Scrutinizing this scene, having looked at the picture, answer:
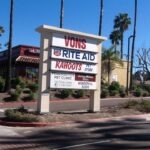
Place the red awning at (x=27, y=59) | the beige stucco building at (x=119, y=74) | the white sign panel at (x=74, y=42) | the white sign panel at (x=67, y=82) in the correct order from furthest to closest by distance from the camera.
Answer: the beige stucco building at (x=119, y=74), the red awning at (x=27, y=59), the white sign panel at (x=74, y=42), the white sign panel at (x=67, y=82)

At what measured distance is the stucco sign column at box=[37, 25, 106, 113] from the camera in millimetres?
19969

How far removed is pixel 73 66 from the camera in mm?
21031

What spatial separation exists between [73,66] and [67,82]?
0.84 meters

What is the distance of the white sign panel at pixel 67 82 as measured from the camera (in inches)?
795

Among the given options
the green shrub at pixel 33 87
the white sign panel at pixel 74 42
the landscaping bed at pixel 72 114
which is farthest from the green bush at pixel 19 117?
the green shrub at pixel 33 87

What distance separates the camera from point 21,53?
4925cm

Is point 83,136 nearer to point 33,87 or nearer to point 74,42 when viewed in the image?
point 74,42

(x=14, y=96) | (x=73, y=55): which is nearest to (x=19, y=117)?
(x=73, y=55)

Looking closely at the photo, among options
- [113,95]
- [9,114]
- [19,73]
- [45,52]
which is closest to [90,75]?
[45,52]

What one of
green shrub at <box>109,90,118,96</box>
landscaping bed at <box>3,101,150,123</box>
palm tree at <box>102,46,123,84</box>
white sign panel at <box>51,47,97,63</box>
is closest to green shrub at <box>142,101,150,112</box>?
landscaping bed at <box>3,101,150,123</box>

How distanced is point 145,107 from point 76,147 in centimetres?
1207

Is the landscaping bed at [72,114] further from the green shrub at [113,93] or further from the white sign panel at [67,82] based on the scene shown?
the green shrub at [113,93]

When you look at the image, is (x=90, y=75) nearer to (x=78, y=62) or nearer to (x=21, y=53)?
(x=78, y=62)

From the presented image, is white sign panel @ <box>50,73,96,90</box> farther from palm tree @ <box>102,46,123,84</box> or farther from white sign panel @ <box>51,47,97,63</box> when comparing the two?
palm tree @ <box>102,46,123,84</box>
